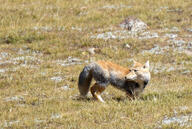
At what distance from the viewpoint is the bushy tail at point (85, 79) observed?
12.7 m

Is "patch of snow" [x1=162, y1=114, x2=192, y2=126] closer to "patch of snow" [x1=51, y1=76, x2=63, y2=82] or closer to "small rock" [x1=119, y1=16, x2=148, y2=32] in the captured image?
"patch of snow" [x1=51, y1=76, x2=63, y2=82]

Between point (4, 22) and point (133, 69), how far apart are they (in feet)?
40.2

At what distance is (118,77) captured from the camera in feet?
41.0

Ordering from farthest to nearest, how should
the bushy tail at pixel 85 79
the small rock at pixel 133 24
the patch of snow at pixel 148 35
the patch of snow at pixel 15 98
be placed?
the small rock at pixel 133 24
the patch of snow at pixel 148 35
the patch of snow at pixel 15 98
the bushy tail at pixel 85 79

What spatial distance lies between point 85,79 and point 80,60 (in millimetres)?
6119

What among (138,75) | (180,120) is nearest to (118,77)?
(138,75)

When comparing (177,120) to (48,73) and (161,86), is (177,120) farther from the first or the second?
(48,73)

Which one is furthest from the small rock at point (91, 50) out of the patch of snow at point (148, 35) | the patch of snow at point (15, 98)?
the patch of snow at point (15, 98)

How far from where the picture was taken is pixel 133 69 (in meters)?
12.2

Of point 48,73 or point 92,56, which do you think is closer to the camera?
point 48,73

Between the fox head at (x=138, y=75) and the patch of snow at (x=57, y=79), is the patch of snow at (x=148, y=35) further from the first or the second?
the fox head at (x=138, y=75)

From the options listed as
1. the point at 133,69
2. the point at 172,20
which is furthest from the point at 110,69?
the point at 172,20

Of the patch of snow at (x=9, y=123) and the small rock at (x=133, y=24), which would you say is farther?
the small rock at (x=133, y=24)

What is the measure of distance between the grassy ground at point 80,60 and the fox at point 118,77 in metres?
0.34
